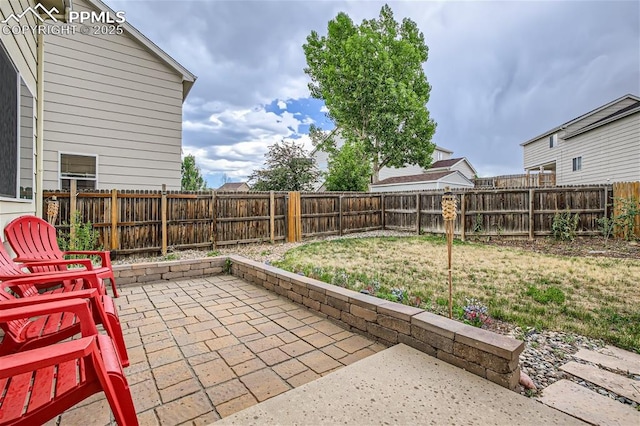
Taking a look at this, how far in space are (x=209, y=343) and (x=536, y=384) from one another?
96.0 inches

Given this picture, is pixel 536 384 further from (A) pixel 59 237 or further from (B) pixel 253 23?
(B) pixel 253 23

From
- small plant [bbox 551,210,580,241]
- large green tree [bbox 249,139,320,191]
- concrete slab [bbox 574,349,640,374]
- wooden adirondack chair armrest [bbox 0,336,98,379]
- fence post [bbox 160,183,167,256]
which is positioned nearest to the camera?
→ wooden adirondack chair armrest [bbox 0,336,98,379]

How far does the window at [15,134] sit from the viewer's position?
102 inches

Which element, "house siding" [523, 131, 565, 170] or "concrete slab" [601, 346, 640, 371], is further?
"house siding" [523, 131, 565, 170]

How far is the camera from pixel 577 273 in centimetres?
488

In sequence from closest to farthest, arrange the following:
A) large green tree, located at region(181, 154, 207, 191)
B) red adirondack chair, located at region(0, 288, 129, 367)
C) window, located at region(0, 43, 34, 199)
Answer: red adirondack chair, located at region(0, 288, 129, 367)
window, located at region(0, 43, 34, 199)
large green tree, located at region(181, 154, 207, 191)

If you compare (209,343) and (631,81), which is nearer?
(209,343)

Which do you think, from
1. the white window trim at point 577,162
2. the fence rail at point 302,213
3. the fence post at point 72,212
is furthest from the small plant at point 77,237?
the white window trim at point 577,162

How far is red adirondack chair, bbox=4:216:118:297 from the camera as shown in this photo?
107 inches

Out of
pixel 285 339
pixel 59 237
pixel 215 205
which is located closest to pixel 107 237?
pixel 59 237

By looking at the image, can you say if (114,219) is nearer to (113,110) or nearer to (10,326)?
(113,110)

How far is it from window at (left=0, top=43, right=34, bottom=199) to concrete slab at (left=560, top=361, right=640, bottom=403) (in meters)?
4.66

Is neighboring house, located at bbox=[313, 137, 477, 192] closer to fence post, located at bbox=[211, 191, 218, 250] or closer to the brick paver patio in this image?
fence post, located at bbox=[211, 191, 218, 250]

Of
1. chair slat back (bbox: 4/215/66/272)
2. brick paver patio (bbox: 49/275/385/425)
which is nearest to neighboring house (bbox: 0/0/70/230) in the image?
chair slat back (bbox: 4/215/66/272)
